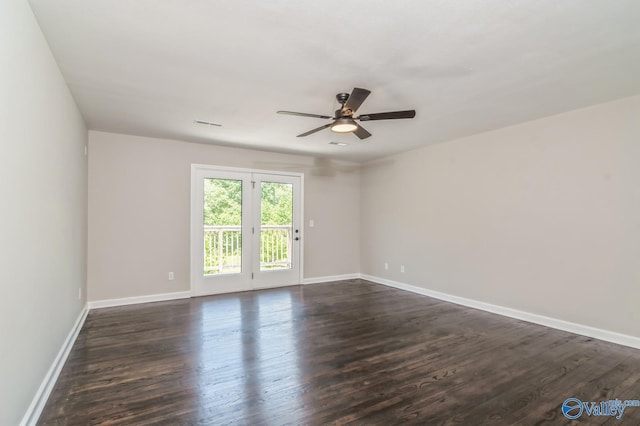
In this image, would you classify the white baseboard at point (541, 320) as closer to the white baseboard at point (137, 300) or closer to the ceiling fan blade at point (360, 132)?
the ceiling fan blade at point (360, 132)

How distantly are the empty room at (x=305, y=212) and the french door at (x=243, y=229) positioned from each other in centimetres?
4

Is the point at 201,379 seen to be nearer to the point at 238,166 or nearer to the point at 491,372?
the point at 491,372

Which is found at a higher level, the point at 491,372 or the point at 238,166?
the point at 238,166

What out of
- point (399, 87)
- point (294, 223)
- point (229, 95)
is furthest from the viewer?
point (294, 223)

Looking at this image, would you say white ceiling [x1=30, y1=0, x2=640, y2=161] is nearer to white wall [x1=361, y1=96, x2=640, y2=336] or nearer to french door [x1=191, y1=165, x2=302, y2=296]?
white wall [x1=361, y1=96, x2=640, y2=336]

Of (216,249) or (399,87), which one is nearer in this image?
(399,87)

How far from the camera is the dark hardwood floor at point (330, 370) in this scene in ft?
7.05

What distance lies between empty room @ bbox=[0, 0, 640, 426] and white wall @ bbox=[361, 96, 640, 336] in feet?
0.08

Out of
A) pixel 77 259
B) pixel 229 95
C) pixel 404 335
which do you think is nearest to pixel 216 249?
pixel 77 259

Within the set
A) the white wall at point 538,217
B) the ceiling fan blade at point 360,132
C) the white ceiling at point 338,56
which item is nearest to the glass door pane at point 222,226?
the white ceiling at point 338,56

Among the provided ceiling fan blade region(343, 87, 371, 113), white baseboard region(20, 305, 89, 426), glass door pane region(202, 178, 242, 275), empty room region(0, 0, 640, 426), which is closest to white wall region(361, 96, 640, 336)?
empty room region(0, 0, 640, 426)

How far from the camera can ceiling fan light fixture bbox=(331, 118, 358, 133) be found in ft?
9.87

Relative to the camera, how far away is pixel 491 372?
2.73 metres

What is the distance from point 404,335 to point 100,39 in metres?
3.87
